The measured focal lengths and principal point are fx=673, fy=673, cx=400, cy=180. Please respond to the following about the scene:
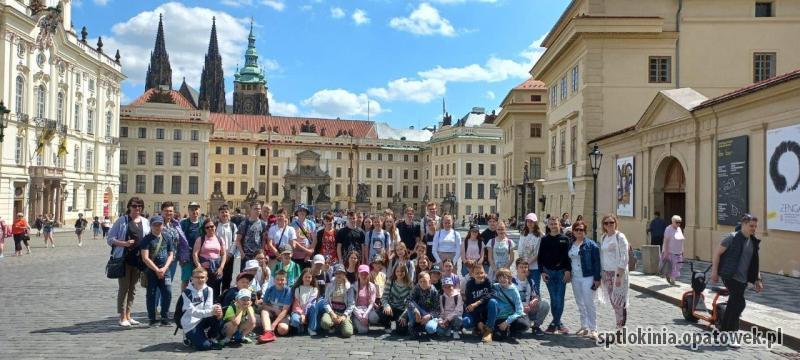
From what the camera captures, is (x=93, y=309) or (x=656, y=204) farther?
(x=656, y=204)

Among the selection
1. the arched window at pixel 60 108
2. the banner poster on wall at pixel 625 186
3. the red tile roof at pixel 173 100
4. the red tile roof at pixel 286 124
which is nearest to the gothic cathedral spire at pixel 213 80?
the red tile roof at pixel 286 124

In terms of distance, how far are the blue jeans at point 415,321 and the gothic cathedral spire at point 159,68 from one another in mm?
118682

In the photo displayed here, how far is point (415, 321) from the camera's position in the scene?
9461 millimetres

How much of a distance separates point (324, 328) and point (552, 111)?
31.5 metres

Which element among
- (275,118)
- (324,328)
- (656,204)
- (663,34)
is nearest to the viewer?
(324,328)

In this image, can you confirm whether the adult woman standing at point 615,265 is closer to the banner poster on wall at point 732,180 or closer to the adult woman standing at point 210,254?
the adult woman standing at point 210,254

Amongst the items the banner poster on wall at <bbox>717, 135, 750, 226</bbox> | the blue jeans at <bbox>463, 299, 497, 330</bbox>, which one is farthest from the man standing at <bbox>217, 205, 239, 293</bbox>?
the banner poster on wall at <bbox>717, 135, 750, 226</bbox>

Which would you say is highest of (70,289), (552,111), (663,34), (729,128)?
(663,34)

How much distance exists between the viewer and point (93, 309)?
11.4m

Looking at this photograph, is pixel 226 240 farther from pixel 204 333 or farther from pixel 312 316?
pixel 204 333

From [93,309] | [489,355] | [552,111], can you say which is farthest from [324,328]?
[552,111]

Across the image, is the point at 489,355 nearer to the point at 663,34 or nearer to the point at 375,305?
the point at 375,305

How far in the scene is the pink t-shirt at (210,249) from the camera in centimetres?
1027

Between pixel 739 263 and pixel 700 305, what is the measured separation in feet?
6.71
